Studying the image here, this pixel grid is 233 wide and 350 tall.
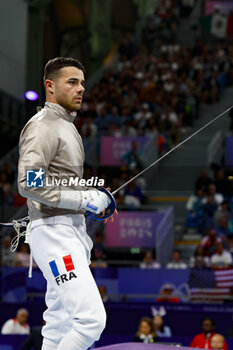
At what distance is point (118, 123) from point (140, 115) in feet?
3.31

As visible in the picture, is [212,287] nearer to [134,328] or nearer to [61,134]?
[134,328]

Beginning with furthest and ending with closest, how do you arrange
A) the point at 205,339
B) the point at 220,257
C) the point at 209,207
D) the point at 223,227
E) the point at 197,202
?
the point at 197,202 < the point at 209,207 < the point at 223,227 < the point at 220,257 < the point at 205,339

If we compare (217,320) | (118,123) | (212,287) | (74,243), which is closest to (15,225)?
(74,243)

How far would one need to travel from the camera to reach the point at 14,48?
12297 mm

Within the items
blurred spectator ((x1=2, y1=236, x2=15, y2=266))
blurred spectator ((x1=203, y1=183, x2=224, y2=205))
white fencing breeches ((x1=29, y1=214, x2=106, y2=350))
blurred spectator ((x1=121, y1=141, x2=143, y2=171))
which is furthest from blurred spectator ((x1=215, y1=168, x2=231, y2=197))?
white fencing breeches ((x1=29, y1=214, x2=106, y2=350))

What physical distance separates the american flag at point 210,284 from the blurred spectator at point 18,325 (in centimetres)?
312

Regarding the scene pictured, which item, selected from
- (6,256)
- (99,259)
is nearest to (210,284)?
(99,259)

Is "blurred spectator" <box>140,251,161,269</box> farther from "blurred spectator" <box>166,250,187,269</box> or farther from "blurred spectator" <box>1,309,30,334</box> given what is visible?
"blurred spectator" <box>1,309,30,334</box>

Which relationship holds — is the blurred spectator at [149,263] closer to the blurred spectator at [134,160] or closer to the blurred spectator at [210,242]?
the blurred spectator at [210,242]

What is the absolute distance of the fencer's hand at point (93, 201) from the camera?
463cm

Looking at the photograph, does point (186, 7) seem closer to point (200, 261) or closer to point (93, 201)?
point (200, 261)

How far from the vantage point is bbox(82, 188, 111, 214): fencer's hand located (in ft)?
15.2

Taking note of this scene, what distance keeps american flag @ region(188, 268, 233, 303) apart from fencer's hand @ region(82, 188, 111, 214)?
381 inches

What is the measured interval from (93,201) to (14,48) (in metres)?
8.07
